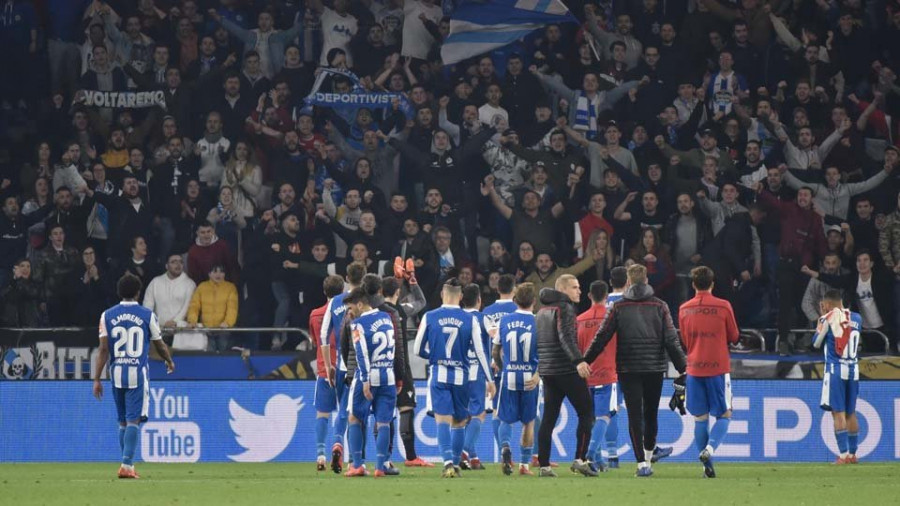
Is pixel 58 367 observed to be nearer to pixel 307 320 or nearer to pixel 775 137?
pixel 307 320

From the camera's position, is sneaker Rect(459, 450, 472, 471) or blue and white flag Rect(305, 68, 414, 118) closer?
sneaker Rect(459, 450, 472, 471)

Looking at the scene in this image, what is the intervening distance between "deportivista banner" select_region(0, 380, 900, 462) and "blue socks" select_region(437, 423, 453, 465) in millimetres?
4605

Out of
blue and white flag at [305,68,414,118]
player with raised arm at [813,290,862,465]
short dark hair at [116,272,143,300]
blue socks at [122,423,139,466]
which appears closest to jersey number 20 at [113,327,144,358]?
short dark hair at [116,272,143,300]

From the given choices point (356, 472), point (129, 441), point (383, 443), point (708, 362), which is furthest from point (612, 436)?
point (129, 441)

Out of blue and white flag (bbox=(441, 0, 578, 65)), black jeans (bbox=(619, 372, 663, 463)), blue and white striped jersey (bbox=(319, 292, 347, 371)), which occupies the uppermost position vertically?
blue and white flag (bbox=(441, 0, 578, 65))

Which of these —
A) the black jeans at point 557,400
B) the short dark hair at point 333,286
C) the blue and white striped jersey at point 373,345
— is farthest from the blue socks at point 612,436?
the blue and white striped jersey at point 373,345

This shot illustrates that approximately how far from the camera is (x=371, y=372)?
49.8 feet

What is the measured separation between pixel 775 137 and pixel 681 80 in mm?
1792

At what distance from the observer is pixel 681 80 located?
25.5 metres

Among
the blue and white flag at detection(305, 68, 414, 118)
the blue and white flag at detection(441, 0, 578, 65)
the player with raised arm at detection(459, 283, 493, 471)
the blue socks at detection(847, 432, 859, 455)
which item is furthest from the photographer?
the blue and white flag at detection(441, 0, 578, 65)

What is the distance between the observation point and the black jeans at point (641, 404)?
15469 millimetres

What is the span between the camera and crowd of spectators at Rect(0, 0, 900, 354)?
23312 mm

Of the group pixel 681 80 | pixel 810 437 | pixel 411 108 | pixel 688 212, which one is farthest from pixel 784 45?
pixel 810 437

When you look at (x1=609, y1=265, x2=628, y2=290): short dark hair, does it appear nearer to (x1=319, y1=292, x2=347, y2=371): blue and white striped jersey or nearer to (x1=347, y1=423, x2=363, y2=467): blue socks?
(x1=319, y1=292, x2=347, y2=371): blue and white striped jersey
